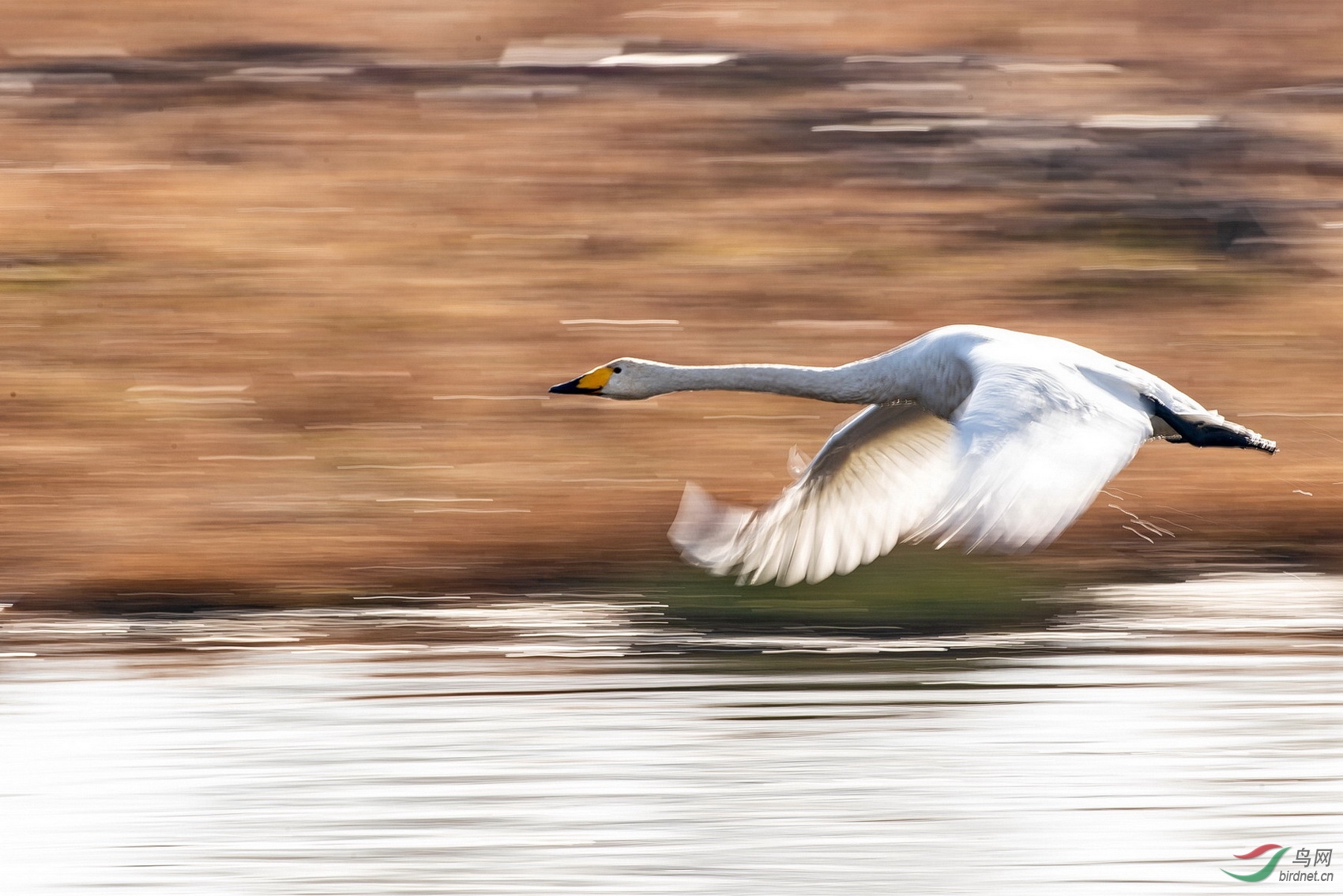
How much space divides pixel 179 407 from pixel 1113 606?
4.58 meters

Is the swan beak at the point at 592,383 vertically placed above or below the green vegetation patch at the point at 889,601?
above

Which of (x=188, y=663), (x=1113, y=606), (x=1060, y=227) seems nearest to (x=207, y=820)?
(x=188, y=663)

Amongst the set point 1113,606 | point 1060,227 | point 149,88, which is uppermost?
point 149,88

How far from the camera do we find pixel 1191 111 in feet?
46.3

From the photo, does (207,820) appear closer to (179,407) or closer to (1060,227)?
(179,407)

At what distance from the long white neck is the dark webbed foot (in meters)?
0.86

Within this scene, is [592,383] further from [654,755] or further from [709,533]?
[654,755]

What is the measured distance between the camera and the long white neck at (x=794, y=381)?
684cm

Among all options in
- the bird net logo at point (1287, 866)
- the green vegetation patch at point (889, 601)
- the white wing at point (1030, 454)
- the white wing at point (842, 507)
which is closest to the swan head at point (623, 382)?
the white wing at point (842, 507)

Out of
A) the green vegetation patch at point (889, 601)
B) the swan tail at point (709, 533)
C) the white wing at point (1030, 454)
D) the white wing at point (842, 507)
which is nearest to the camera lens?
the white wing at point (1030, 454)

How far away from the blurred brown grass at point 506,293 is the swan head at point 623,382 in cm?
179

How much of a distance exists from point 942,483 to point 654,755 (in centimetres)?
134

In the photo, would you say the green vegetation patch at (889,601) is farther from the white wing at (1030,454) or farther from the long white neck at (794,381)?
the white wing at (1030,454)

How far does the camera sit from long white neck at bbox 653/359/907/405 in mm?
6836
